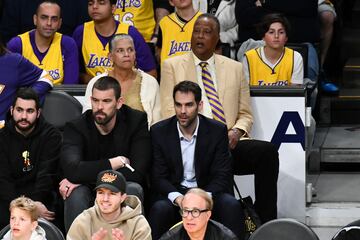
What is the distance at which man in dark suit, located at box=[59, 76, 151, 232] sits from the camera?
899 centimetres

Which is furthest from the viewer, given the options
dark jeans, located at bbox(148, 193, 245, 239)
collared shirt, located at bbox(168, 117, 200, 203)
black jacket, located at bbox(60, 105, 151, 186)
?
collared shirt, located at bbox(168, 117, 200, 203)

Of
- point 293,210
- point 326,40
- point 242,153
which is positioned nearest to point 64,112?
point 242,153

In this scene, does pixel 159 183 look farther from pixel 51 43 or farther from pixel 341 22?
pixel 341 22

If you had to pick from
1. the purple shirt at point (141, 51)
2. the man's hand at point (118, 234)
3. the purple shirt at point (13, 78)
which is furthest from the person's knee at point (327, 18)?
the man's hand at point (118, 234)

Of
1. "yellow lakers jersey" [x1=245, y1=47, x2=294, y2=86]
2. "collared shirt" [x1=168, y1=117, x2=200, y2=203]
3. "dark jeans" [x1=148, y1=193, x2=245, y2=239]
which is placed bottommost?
"dark jeans" [x1=148, y1=193, x2=245, y2=239]

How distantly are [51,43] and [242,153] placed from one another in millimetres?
2017

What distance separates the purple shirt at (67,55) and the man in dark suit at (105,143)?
1.34m

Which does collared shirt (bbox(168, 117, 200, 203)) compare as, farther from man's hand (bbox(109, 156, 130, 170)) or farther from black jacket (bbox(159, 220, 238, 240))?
black jacket (bbox(159, 220, 238, 240))

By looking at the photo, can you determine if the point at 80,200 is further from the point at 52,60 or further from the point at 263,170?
the point at 52,60

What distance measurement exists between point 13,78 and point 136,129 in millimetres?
1215

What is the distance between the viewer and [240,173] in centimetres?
977

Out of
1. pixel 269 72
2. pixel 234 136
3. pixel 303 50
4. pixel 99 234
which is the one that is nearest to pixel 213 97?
pixel 234 136

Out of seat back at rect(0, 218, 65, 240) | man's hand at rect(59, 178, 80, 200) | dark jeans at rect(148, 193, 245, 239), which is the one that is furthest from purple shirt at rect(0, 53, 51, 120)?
seat back at rect(0, 218, 65, 240)

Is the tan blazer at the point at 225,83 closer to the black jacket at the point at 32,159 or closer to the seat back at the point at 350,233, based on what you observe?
the black jacket at the point at 32,159
